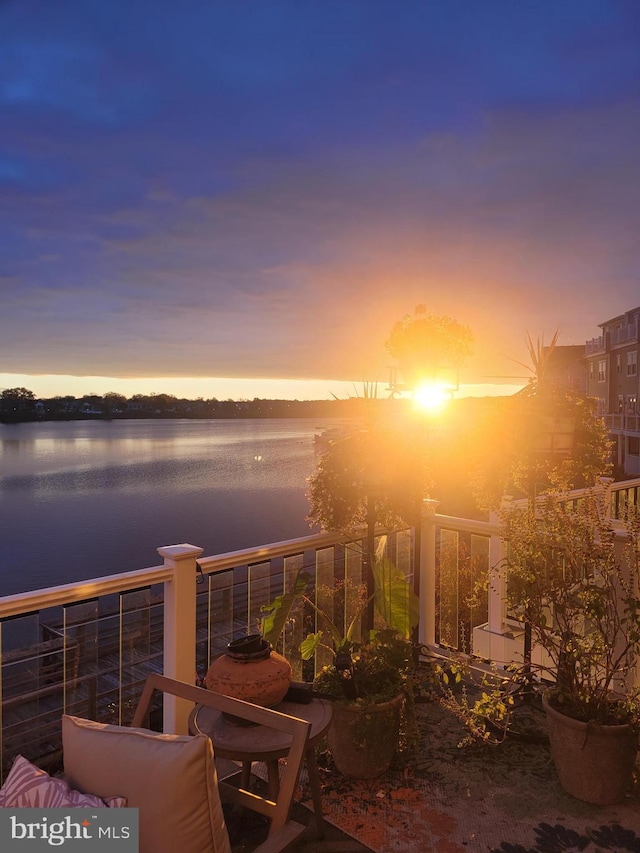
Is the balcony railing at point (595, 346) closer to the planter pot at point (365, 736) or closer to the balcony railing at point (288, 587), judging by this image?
the balcony railing at point (288, 587)

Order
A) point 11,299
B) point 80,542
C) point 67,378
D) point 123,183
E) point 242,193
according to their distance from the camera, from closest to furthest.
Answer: point 242,193
point 123,183
point 11,299
point 80,542
point 67,378

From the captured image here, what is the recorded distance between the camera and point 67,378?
62281 millimetres

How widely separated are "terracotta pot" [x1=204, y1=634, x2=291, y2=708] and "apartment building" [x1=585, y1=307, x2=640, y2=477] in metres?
34.1

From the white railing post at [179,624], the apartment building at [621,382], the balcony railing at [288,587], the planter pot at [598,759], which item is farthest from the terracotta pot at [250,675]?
the apartment building at [621,382]

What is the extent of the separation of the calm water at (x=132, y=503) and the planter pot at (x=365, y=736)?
1481cm

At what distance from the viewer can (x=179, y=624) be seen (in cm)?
294

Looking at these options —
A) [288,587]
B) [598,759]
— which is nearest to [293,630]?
[288,587]

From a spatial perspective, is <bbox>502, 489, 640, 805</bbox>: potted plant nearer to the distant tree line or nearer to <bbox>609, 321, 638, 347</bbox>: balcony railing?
<bbox>609, 321, 638, 347</bbox>: balcony railing

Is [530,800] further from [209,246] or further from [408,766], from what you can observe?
[209,246]

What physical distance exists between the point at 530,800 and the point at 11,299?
2509cm

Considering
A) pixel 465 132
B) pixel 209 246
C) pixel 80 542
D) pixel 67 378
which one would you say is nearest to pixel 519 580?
pixel 465 132

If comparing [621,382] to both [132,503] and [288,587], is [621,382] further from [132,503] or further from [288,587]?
[132,503]

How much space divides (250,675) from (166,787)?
989 millimetres

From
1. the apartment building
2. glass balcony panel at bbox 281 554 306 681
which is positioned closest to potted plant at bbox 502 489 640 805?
glass balcony panel at bbox 281 554 306 681
